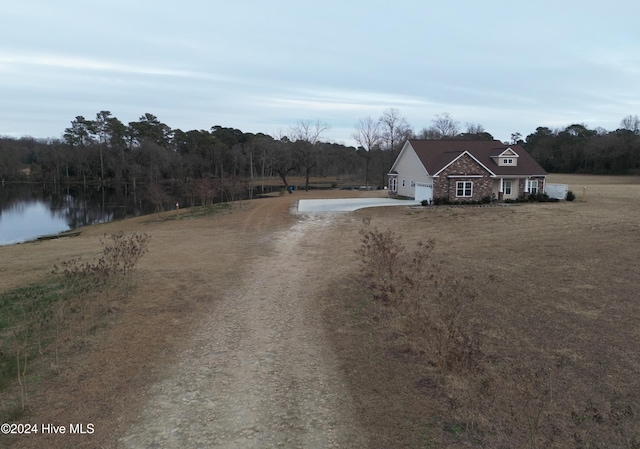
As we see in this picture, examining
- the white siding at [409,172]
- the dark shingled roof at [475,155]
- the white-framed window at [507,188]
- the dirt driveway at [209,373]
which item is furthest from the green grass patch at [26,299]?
the white-framed window at [507,188]

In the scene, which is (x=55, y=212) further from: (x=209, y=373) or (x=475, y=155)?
(x=209, y=373)

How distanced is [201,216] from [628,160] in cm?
6400

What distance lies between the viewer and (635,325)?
7.52m

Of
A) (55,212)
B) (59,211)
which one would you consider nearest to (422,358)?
(55,212)

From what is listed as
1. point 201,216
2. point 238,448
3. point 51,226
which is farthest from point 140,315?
point 51,226

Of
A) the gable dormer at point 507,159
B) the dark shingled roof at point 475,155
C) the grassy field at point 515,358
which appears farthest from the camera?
the gable dormer at point 507,159

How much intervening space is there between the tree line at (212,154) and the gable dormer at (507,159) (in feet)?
85.4

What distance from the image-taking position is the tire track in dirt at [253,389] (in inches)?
167

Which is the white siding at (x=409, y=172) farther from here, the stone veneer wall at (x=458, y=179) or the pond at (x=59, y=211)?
the pond at (x=59, y=211)

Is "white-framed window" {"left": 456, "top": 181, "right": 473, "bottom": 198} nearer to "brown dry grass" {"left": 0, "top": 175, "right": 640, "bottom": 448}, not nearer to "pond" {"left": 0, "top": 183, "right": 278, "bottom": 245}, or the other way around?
"brown dry grass" {"left": 0, "top": 175, "right": 640, "bottom": 448}

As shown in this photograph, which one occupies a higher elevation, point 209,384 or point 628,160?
point 628,160

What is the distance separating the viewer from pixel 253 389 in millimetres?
5160

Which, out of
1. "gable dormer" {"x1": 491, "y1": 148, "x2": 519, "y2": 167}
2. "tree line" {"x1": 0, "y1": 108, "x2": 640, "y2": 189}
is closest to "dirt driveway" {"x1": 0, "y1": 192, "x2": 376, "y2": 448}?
"gable dormer" {"x1": 491, "y1": 148, "x2": 519, "y2": 167}

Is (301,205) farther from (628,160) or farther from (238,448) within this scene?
(628,160)
